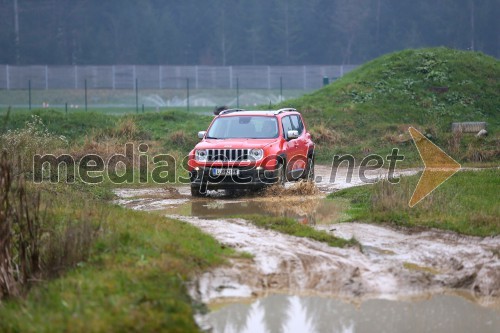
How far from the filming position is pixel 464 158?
30359 millimetres

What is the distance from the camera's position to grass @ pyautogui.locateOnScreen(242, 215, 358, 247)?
14.9 meters

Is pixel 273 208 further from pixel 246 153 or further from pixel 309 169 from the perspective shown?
pixel 309 169

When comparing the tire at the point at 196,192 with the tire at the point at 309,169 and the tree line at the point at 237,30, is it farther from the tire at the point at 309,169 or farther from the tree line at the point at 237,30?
the tree line at the point at 237,30

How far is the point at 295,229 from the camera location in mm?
15688

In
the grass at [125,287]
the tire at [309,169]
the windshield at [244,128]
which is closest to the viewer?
the grass at [125,287]

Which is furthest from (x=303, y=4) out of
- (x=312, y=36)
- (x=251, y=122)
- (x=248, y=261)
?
(x=248, y=261)

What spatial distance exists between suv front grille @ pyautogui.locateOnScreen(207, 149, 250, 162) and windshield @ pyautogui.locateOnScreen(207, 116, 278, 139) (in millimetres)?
954

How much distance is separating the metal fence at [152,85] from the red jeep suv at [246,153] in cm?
4698

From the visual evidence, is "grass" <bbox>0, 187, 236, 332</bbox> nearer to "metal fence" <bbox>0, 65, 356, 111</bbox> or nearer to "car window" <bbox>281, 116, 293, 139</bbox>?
"car window" <bbox>281, 116, 293, 139</bbox>

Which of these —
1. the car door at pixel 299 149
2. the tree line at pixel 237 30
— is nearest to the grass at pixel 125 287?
the car door at pixel 299 149

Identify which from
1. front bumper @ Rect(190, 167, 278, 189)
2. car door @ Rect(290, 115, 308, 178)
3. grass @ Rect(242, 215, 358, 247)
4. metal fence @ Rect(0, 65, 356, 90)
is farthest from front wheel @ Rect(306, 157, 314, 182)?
metal fence @ Rect(0, 65, 356, 90)

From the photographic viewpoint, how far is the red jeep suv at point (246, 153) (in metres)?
21.7

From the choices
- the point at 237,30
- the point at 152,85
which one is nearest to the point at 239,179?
the point at 152,85

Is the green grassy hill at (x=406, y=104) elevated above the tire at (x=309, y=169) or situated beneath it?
elevated above
